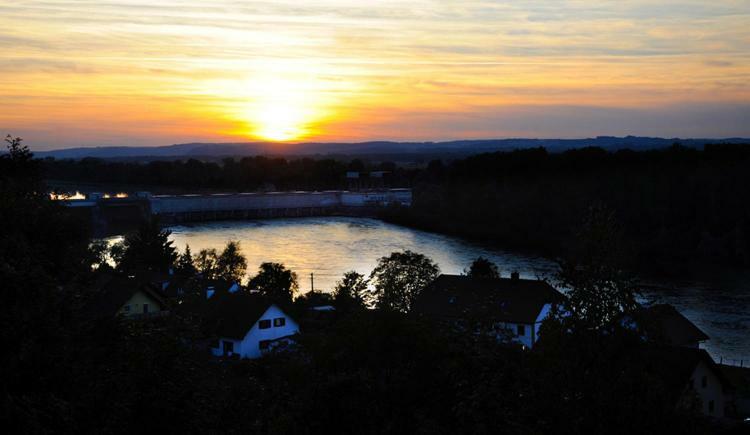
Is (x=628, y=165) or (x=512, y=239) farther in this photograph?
(x=628, y=165)

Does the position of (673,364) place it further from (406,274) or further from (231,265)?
(231,265)

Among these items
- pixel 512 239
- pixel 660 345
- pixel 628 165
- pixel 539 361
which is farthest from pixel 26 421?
pixel 628 165

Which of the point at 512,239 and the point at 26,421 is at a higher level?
the point at 26,421

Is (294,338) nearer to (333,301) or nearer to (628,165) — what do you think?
(333,301)

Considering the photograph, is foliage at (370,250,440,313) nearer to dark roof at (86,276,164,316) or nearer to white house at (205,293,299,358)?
white house at (205,293,299,358)

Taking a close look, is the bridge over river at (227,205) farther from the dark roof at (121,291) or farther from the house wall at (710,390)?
the house wall at (710,390)

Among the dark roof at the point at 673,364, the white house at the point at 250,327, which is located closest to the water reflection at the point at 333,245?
the white house at the point at 250,327

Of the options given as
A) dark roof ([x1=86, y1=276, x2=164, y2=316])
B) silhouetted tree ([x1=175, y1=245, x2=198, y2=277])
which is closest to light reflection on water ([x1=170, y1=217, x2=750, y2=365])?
silhouetted tree ([x1=175, y1=245, x2=198, y2=277])

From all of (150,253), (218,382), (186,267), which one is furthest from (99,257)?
(218,382)
